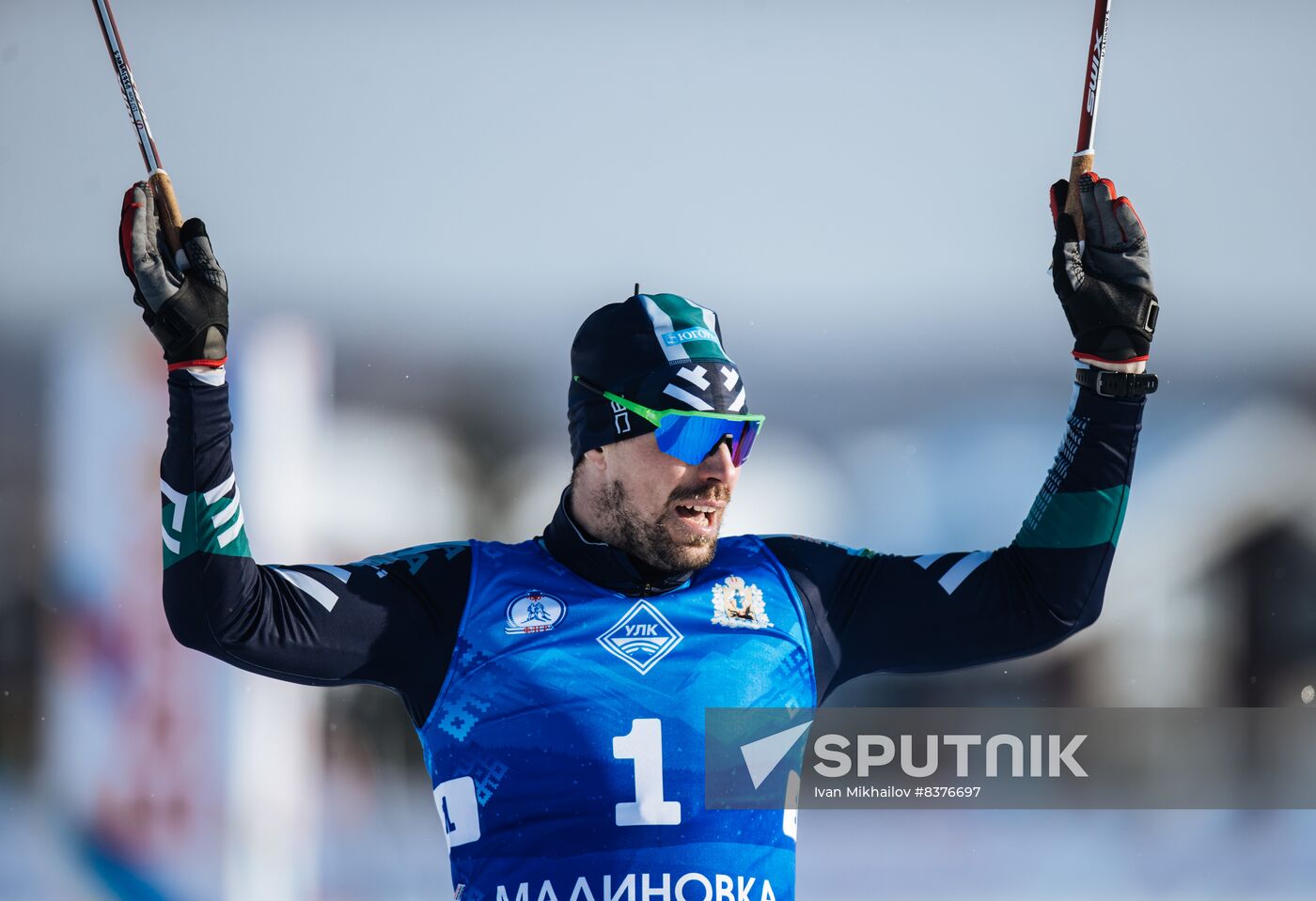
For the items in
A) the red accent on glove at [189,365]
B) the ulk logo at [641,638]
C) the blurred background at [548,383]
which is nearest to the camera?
the red accent on glove at [189,365]

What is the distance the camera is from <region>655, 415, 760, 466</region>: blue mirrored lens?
251 centimetres

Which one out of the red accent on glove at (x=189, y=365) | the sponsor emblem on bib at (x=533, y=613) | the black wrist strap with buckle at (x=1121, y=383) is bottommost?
the sponsor emblem on bib at (x=533, y=613)

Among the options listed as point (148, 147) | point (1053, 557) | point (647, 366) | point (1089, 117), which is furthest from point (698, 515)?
point (148, 147)

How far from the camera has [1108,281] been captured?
256 centimetres

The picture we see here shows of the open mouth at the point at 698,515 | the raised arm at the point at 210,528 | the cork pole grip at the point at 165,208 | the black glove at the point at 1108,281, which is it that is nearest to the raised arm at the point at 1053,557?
the black glove at the point at 1108,281

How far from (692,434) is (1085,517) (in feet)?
2.55

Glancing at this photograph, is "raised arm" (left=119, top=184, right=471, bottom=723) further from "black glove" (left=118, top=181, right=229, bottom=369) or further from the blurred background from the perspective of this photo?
the blurred background

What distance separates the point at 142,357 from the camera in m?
4.77

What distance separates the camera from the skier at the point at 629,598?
7.32 ft

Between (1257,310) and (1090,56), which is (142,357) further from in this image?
(1257,310)

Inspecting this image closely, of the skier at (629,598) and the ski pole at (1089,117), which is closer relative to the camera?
the skier at (629,598)

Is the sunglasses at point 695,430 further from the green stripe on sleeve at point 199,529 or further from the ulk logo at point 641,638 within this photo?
the green stripe on sleeve at point 199,529

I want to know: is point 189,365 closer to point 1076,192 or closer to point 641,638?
point 641,638

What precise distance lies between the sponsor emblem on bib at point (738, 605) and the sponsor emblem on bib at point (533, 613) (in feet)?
0.99
